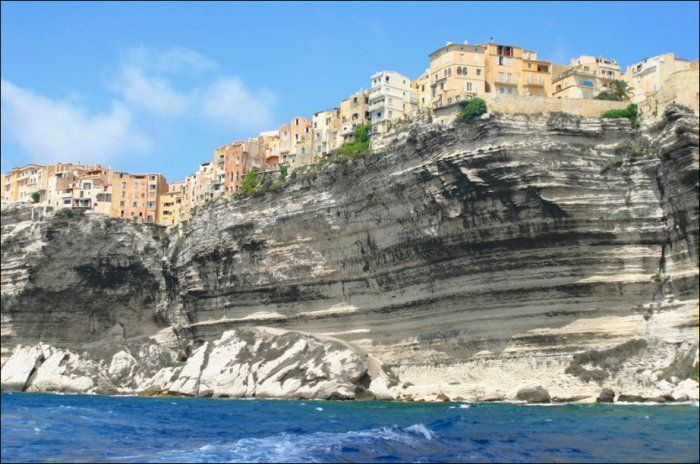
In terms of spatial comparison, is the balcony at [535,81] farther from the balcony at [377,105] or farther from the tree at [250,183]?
the tree at [250,183]

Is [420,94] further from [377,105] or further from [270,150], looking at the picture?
[270,150]

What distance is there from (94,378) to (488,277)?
114 feet

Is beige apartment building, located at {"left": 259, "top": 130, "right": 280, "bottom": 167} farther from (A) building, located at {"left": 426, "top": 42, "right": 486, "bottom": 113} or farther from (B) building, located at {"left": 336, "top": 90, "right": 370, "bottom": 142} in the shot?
(A) building, located at {"left": 426, "top": 42, "right": 486, "bottom": 113}

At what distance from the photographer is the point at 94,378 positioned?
6694 cm

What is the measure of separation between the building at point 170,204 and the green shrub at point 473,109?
46976mm

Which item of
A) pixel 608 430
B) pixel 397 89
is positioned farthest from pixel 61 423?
pixel 397 89

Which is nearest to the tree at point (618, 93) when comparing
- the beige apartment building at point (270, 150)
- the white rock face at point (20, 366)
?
the beige apartment building at point (270, 150)

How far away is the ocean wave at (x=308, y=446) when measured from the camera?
24.0 metres

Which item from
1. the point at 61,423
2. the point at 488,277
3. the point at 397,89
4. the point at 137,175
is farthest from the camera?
the point at 137,175

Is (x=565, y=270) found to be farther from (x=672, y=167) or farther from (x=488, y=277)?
(x=672, y=167)

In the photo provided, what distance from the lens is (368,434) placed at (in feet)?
95.5

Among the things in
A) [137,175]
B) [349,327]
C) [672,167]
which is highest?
[137,175]

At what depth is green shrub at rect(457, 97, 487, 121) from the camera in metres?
50.0

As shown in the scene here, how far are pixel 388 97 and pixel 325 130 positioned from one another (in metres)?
7.98
